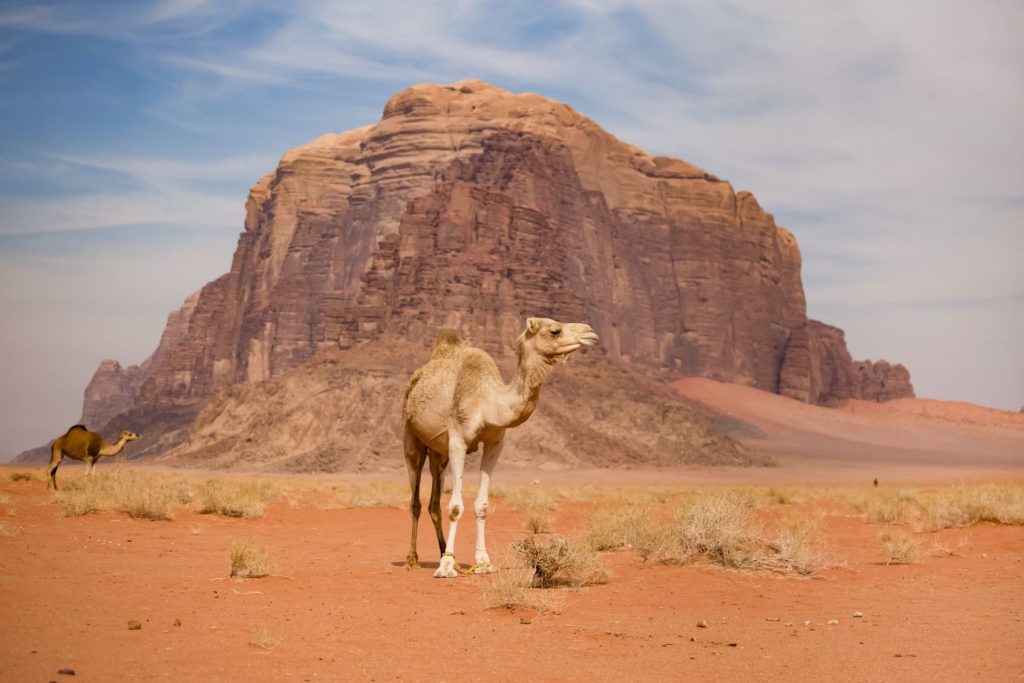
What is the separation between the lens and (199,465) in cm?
9088

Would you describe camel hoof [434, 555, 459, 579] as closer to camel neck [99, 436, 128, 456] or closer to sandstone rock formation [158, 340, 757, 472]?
camel neck [99, 436, 128, 456]

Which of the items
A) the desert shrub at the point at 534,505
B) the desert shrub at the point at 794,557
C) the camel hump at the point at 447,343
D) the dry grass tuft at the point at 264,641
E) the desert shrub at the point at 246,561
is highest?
the camel hump at the point at 447,343

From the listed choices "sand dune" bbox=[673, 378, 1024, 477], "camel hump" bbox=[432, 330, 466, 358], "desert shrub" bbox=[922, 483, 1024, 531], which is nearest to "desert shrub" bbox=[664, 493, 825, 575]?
"camel hump" bbox=[432, 330, 466, 358]

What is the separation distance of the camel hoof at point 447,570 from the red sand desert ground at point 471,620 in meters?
0.27

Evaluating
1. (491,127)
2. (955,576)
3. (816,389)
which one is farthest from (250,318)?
(955,576)

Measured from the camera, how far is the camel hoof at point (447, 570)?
14.3 meters

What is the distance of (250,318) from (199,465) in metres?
66.3

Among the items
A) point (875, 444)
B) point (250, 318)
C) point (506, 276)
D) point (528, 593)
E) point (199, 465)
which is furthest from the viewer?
point (250, 318)

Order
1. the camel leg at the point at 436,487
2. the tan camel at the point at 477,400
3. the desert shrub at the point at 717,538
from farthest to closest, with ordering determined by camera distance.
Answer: the camel leg at the point at 436,487, the desert shrub at the point at 717,538, the tan camel at the point at 477,400

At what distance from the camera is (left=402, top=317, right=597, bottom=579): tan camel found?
47.6 ft

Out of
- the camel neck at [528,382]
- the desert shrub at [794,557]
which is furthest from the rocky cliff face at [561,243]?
the camel neck at [528,382]

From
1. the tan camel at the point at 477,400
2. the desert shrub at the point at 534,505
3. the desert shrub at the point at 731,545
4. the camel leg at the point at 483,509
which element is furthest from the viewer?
the desert shrub at the point at 534,505

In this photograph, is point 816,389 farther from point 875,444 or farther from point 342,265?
point 342,265

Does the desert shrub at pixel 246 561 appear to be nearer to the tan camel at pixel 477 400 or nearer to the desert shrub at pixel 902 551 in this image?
the tan camel at pixel 477 400
